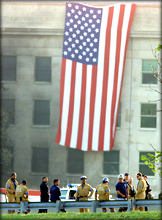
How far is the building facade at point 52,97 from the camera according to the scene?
4091cm

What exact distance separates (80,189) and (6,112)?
2330 cm

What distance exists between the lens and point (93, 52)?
39438 millimetres

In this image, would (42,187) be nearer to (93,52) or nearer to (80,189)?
(80,189)

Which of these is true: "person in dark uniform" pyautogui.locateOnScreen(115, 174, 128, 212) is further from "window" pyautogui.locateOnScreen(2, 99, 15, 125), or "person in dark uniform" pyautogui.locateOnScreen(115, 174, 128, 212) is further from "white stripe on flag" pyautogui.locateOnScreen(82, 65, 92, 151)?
"window" pyautogui.locateOnScreen(2, 99, 15, 125)

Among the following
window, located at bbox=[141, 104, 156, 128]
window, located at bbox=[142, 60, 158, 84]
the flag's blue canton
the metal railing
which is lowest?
the metal railing


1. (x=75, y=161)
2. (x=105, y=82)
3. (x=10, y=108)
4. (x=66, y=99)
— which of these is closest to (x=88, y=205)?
(x=105, y=82)

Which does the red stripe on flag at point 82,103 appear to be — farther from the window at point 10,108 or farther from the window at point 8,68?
the window at point 8,68

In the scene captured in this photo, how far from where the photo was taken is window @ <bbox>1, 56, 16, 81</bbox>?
42188mm

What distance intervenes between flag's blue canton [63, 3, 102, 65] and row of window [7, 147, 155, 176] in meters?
6.89

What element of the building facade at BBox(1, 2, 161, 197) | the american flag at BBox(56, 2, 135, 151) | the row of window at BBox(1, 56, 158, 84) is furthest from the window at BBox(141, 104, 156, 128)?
the row of window at BBox(1, 56, 158, 84)

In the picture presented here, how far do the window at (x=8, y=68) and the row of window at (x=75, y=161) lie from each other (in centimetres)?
567

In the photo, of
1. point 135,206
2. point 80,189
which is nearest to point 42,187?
point 80,189

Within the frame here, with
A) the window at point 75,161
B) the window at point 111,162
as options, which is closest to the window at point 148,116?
the window at point 111,162

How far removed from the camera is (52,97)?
41.7 meters
